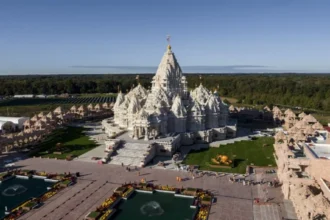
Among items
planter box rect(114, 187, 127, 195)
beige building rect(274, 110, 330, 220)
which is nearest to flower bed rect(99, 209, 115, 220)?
planter box rect(114, 187, 127, 195)

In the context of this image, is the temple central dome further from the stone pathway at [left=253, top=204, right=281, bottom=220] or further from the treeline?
the treeline

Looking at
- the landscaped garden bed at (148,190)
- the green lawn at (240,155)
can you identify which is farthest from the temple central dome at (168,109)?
the landscaped garden bed at (148,190)

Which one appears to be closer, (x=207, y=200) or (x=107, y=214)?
(x=107, y=214)

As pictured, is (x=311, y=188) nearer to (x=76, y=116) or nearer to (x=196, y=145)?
(x=196, y=145)

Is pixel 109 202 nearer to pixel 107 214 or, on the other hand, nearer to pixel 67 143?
pixel 107 214

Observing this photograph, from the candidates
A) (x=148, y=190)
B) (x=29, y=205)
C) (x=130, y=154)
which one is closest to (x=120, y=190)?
(x=148, y=190)
